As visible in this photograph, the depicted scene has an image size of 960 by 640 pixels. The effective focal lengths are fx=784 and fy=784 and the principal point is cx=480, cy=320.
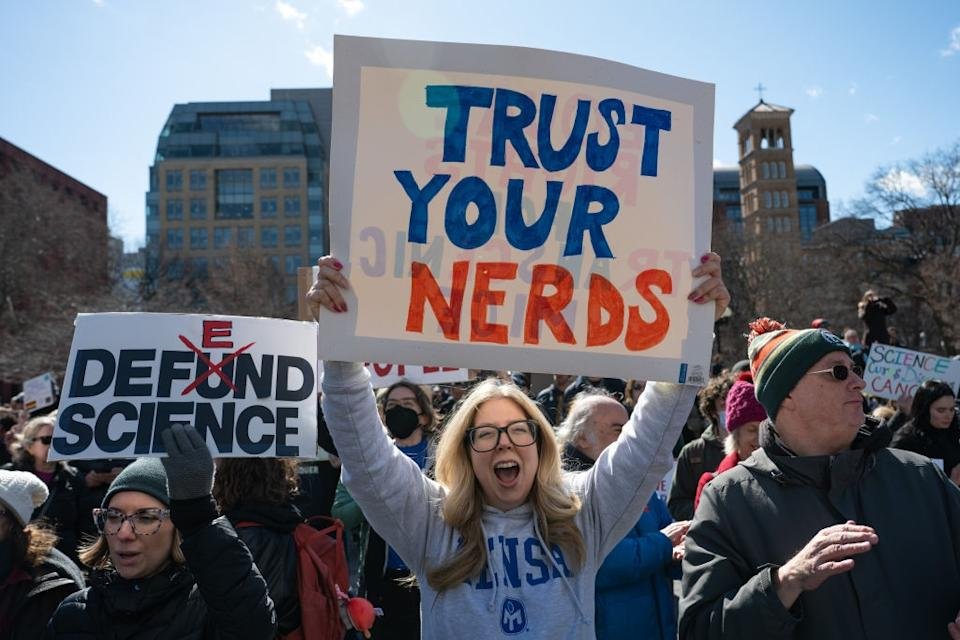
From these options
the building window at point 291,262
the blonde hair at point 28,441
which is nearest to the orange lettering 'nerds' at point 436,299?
the blonde hair at point 28,441

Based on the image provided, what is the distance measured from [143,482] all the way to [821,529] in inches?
82.4

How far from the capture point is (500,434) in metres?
2.39

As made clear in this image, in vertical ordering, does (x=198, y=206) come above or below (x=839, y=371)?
above

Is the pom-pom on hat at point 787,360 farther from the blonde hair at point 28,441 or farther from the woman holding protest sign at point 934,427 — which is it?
the blonde hair at point 28,441

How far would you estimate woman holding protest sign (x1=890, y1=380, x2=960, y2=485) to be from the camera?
554 centimetres

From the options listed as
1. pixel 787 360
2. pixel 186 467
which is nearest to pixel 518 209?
pixel 787 360

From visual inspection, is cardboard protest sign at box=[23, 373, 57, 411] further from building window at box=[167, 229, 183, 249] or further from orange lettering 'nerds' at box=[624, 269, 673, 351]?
building window at box=[167, 229, 183, 249]

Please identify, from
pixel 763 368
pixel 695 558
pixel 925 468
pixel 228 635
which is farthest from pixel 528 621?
pixel 925 468

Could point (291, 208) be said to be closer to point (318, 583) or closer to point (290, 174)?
point (290, 174)

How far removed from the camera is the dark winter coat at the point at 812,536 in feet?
6.78

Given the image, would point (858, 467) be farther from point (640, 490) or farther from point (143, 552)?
point (143, 552)

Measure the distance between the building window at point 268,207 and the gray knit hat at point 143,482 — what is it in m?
87.3

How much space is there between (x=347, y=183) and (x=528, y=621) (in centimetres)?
139

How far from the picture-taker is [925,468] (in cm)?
229
